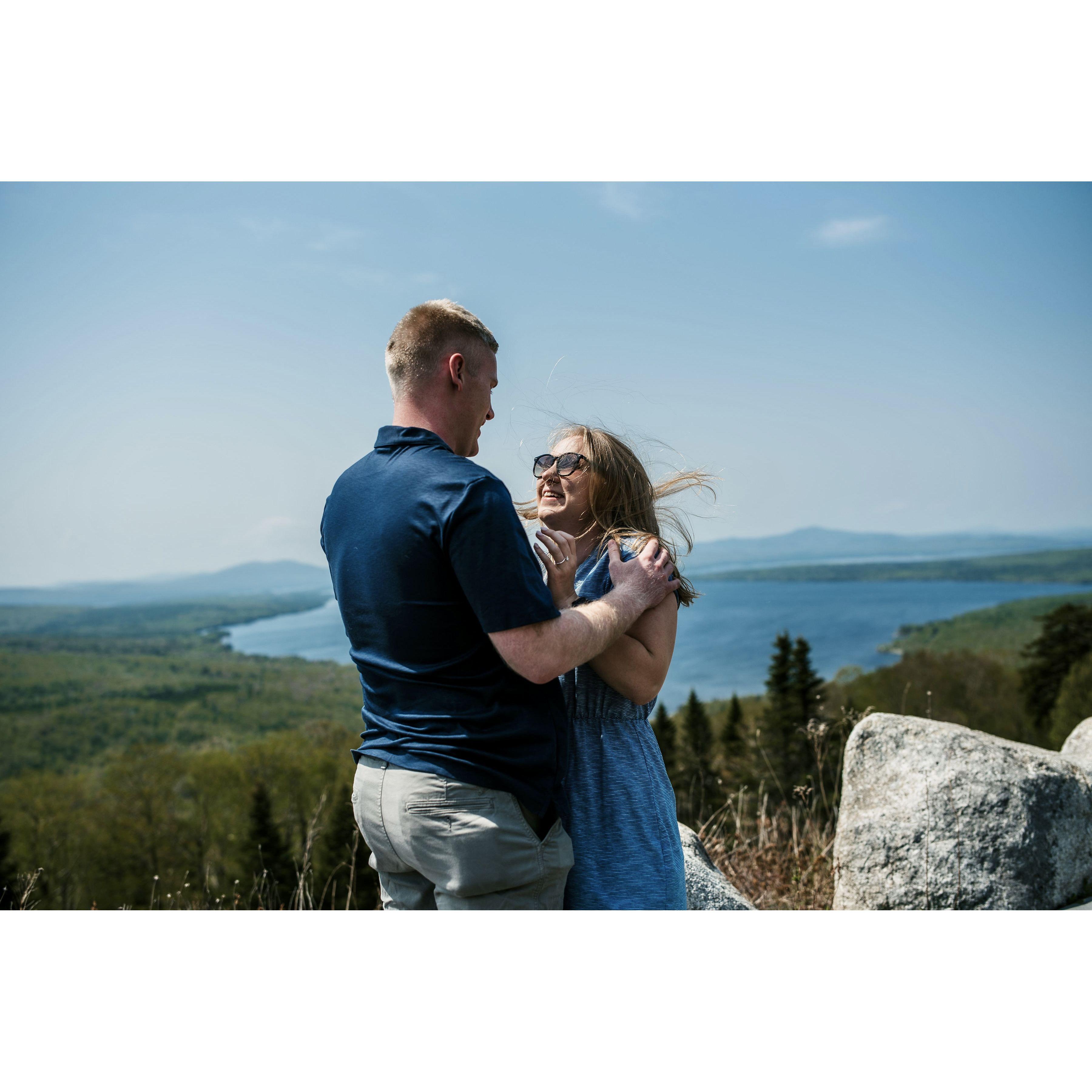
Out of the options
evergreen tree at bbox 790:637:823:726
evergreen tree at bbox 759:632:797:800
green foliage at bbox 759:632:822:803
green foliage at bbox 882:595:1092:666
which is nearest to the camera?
green foliage at bbox 759:632:822:803

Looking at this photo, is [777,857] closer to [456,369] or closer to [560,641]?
[560,641]

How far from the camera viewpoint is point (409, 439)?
2.10m

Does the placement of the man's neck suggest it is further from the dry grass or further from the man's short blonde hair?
the dry grass

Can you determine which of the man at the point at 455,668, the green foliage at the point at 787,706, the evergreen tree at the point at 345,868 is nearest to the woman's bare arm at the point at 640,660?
Result: the man at the point at 455,668

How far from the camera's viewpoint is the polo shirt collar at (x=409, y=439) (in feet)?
6.84

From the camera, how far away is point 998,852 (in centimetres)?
374

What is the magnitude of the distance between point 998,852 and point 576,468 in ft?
9.58

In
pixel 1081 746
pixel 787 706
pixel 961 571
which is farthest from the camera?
pixel 961 571

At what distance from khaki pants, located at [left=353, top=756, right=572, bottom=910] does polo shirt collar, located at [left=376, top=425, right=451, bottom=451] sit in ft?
2.67

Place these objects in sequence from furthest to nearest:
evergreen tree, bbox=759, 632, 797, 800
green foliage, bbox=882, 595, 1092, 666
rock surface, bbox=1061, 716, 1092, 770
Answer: green foliage, bbox=882, 595, 1092, 666 < evergreen tree, bbox=759, 632, 797, 800 < rock surface, bbox=1061, 716, 1092, 770

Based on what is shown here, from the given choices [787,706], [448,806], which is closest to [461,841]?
[448,806]

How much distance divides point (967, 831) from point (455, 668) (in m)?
3.05

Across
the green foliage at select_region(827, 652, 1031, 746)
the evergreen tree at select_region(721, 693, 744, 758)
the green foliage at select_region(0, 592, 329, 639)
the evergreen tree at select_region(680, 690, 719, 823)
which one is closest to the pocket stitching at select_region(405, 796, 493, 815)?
the evergreen tree at select_region(680, 690, 719, 823)

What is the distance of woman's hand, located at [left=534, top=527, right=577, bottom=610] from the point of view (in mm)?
2133
